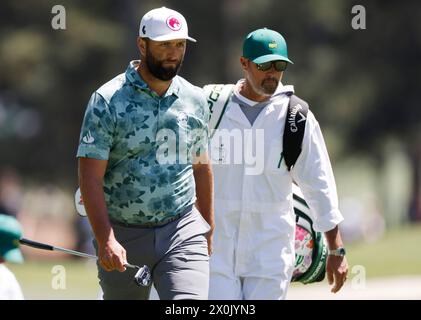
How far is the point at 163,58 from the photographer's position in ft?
23.8

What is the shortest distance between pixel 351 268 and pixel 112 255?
35.0ft

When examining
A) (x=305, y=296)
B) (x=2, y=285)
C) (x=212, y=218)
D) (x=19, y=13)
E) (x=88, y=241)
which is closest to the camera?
(x=2, y=285)

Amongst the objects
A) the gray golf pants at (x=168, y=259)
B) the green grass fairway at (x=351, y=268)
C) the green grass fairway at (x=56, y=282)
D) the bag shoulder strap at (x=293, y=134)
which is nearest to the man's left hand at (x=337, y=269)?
the bag shoulder strap at (x=293, y=134)

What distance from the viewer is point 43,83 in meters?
32.9

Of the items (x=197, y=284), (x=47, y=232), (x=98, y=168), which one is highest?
(x=98, y=168)

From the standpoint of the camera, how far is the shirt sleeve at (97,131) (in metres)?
7.02

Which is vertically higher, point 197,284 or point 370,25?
point 370,25

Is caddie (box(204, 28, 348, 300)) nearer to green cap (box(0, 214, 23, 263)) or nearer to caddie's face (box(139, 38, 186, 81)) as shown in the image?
caddie's face (box(139, 38, 186, 81))

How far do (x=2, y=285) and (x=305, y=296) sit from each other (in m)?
7.35

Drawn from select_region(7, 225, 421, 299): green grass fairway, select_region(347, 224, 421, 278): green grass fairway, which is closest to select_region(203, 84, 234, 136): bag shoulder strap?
select_region(7, 225, 421, 299): green grass fairway

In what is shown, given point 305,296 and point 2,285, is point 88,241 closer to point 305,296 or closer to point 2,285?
point 305,296

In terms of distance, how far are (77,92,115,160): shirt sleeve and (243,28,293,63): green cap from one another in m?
1.41

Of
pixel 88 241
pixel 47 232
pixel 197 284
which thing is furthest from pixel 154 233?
pixel 47 232

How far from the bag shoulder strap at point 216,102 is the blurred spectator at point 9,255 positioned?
1.58m
